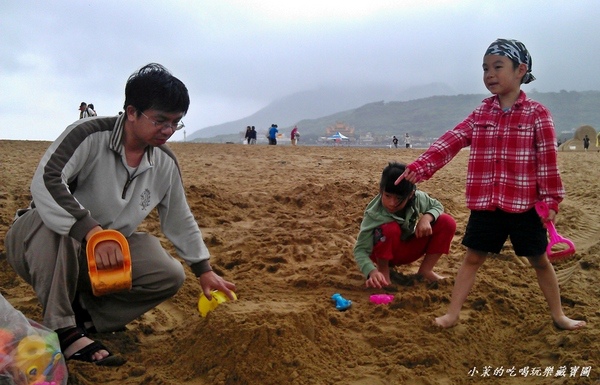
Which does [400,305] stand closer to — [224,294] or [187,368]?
[224,294]

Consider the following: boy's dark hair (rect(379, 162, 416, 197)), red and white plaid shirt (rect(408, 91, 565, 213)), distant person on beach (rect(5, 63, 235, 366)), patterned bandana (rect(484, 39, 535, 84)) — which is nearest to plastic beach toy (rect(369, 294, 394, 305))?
boy's dark hair (rect(379, 162, 416, 197))

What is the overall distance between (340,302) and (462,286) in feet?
2.18

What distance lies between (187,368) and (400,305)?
1.21 m

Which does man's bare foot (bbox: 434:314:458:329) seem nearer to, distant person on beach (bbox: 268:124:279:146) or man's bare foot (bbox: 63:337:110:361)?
man's bare foot (bbox: 63:337:110:361)

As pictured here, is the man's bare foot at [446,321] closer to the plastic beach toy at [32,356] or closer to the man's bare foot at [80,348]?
the man's bare foot at [80,348]

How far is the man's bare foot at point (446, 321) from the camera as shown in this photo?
2527mm

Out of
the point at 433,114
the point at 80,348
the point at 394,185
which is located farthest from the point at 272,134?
the point at 433,114

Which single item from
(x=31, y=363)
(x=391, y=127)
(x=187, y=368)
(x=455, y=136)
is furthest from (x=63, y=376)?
(x=391, y=127)

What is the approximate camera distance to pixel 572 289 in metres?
3.03

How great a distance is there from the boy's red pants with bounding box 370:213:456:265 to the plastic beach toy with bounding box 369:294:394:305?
0.27 meters

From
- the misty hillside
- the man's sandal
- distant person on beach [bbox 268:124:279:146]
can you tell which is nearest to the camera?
the man's sandal

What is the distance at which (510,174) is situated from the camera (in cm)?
243

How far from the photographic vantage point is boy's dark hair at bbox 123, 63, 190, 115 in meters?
2.25

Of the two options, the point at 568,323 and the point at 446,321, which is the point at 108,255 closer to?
the point at 446,321
